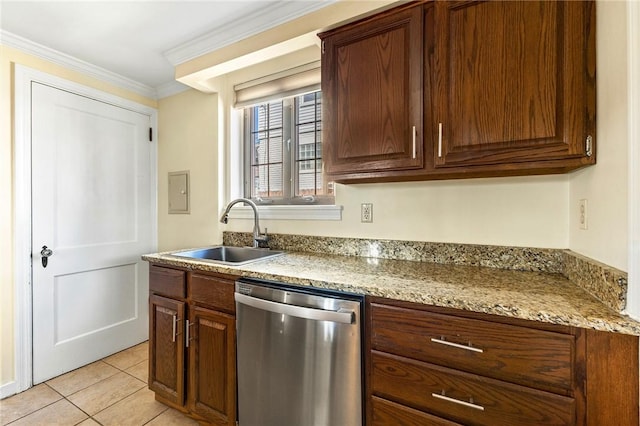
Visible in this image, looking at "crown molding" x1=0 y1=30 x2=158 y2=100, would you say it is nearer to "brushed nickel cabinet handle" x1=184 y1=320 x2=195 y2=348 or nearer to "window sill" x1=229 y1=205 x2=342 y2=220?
"window sill" x1=229 y1=205 x2=342 y2=220

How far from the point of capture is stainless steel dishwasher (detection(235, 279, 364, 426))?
112 centimetres

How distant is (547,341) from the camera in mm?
838

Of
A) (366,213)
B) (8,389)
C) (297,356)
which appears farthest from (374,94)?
(8,389)

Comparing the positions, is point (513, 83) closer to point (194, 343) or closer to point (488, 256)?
point (488, 256)

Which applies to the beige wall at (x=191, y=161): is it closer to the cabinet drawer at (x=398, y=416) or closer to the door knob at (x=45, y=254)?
the door knob at (x=45, y=254)

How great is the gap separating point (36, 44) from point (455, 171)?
286 centimetres

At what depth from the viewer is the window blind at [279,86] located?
6.70 feet

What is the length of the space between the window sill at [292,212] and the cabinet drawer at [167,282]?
74cm

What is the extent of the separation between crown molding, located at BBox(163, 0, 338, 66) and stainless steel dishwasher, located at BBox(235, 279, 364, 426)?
4.92ft

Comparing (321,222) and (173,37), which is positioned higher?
(173,37)

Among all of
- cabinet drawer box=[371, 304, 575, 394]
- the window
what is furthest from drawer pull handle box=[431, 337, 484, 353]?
the window

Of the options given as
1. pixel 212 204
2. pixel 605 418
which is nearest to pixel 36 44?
pixel 212 204

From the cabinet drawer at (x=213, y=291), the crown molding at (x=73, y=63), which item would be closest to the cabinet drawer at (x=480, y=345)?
the cabinet drawer at (x=213, y=291)

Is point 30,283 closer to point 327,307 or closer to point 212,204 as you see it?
point 212,204
